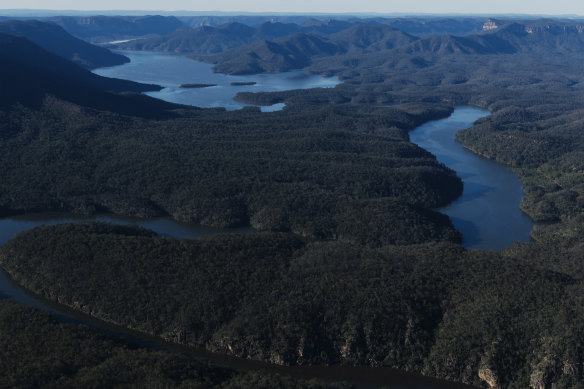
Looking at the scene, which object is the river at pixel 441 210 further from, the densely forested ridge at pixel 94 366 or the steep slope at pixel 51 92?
the steep slope at pixel 51 92

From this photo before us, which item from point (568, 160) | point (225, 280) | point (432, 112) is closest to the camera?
point (225, 280)

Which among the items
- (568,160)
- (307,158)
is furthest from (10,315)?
(568,160)

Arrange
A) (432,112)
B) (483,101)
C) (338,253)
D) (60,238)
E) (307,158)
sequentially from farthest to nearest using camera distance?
1. (483,101)
2. (432,112)
3. (307,158)
4. (60,238)
5. (338,253)

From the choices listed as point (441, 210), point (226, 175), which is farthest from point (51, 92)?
point (441, 210)

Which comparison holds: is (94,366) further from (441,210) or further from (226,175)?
(441,210)

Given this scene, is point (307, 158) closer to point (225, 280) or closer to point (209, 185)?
point (209, 185)

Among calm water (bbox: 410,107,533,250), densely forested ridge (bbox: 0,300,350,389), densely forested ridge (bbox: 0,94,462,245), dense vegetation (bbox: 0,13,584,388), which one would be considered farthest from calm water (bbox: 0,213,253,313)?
calm water (bbox: 410,107,533,250)

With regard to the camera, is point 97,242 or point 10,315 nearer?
point 10,315
